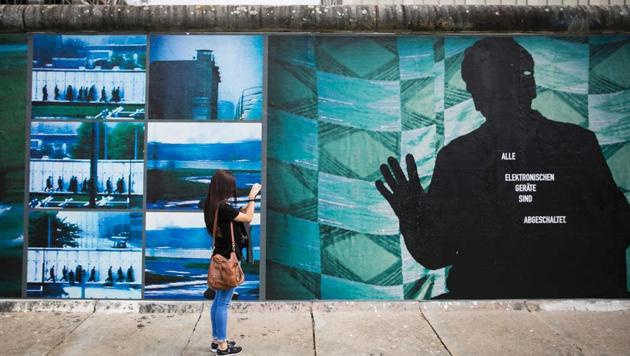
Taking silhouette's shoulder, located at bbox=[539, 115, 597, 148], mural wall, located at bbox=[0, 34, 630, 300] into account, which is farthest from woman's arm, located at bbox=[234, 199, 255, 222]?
silhouette's shoulder, located at bbox=[539, 115, 597, 148]

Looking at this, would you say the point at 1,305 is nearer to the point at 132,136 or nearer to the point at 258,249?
the point at 132,136

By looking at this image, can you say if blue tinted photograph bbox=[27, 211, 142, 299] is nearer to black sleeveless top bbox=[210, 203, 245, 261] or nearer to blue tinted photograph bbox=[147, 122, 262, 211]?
blue tinted photograph bbox=[147, 122, 262, 211]

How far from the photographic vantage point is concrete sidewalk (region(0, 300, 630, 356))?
4.72 m

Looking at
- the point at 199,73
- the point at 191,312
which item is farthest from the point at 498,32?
the point at 191,312

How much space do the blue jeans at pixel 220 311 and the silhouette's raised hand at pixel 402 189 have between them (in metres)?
2.41

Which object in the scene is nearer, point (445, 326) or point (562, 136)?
point (445, 326)

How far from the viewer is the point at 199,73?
5.93 metres

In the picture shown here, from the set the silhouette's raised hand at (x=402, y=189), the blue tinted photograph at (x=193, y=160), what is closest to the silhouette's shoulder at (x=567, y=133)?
the silhouette's raised hand at (x=402, y=189)

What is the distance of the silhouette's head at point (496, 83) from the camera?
5.98 meters

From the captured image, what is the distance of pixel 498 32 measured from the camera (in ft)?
19.5

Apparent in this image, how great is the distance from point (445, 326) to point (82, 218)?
14.7 ft

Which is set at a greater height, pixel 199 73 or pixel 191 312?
pixel 199 73

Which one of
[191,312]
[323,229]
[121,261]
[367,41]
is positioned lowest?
[191,312]

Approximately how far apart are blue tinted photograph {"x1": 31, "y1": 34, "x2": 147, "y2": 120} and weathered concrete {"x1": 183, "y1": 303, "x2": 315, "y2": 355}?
268 centimetres
